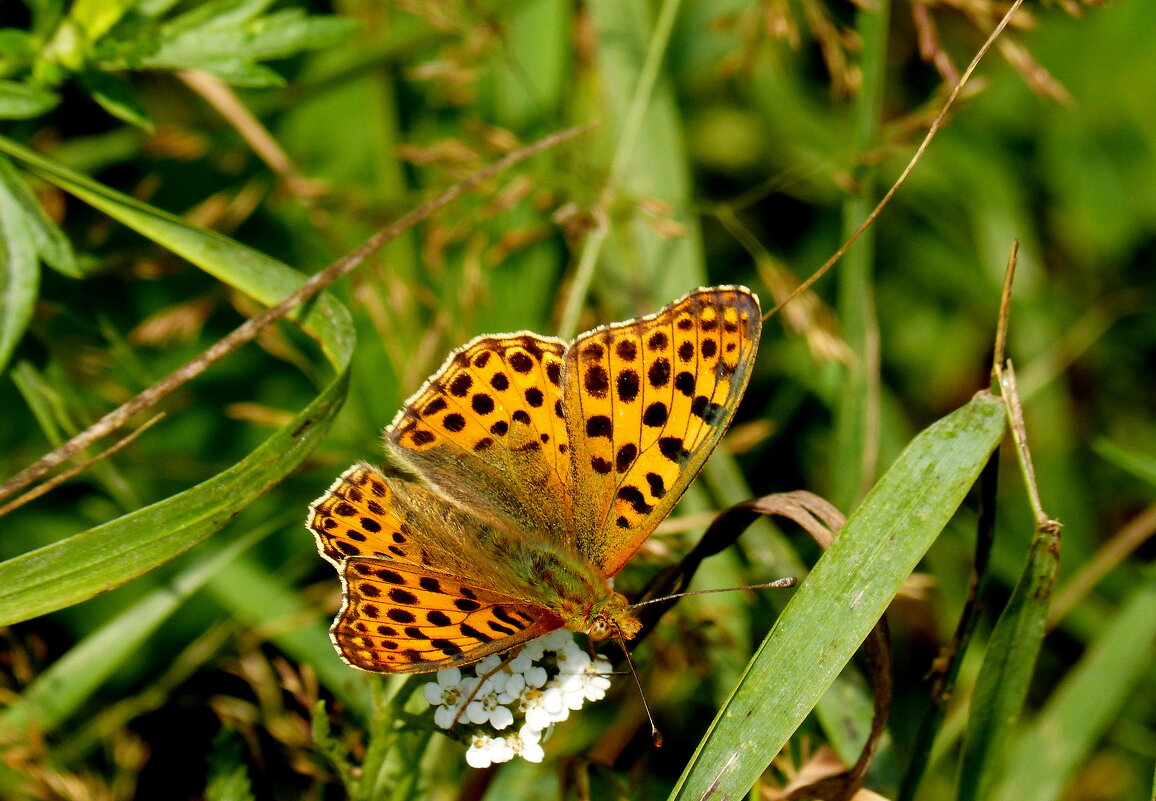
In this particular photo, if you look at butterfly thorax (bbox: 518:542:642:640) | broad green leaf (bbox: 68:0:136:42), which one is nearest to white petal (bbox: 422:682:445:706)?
butterfly thorax (bbox: 518:542:642:640)

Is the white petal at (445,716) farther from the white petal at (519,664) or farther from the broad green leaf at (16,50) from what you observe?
the broad green leaf at (16,50)

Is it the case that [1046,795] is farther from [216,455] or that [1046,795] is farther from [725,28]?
[216,455]

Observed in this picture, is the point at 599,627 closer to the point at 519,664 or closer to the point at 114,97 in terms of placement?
the point at 519,664

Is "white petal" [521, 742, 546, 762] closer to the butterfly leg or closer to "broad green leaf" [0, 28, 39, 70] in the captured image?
the butterfly leg

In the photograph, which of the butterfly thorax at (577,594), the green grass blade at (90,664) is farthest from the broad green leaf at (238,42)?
the butterfly thorax at (577,594)

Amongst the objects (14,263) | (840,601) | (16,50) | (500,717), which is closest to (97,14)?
(16,50)

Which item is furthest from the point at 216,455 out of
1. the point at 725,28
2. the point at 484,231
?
the point at 725,28

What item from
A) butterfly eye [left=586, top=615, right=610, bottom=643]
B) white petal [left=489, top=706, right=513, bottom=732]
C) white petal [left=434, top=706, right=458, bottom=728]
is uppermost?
butterfly eye [left=586, top=615, right=610, bottom=643]
